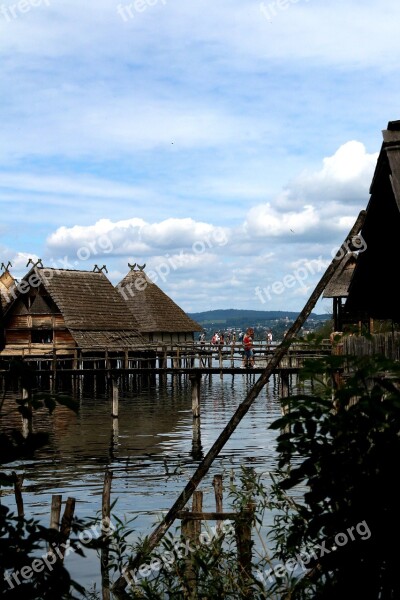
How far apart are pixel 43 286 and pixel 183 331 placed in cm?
1192

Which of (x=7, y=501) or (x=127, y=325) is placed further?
(x=127, y=325)

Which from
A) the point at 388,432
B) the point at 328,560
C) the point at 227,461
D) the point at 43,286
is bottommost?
the point at 227,461

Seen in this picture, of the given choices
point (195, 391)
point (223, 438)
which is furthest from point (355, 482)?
point (195, 391)

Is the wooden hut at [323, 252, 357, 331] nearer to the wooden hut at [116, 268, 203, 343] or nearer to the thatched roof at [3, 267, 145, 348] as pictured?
the thatched roof at [3, 267, 145, 348]

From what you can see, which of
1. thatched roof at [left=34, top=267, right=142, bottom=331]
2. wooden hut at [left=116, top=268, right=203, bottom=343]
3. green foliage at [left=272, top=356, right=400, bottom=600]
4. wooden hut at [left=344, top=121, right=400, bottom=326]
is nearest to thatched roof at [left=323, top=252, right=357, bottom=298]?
thatched roof at [left=34, top=267, right=142, bottom=331]

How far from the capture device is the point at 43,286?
48312 millimetres

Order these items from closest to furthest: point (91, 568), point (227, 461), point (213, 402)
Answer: point (91, 568) → point (227, 461) → point (213, 402)

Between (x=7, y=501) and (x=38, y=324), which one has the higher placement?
(x=38, y=324)

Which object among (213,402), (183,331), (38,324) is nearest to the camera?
(213,402)

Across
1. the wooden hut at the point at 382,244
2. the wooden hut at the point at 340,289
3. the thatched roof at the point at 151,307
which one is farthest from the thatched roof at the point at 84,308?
the wooden hut at the point at 382,244

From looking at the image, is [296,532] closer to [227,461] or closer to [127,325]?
[227,461]

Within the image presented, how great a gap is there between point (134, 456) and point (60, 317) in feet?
76.1

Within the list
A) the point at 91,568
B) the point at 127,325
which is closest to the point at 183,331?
the point at 127,325

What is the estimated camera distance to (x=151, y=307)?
55812 millimetres
